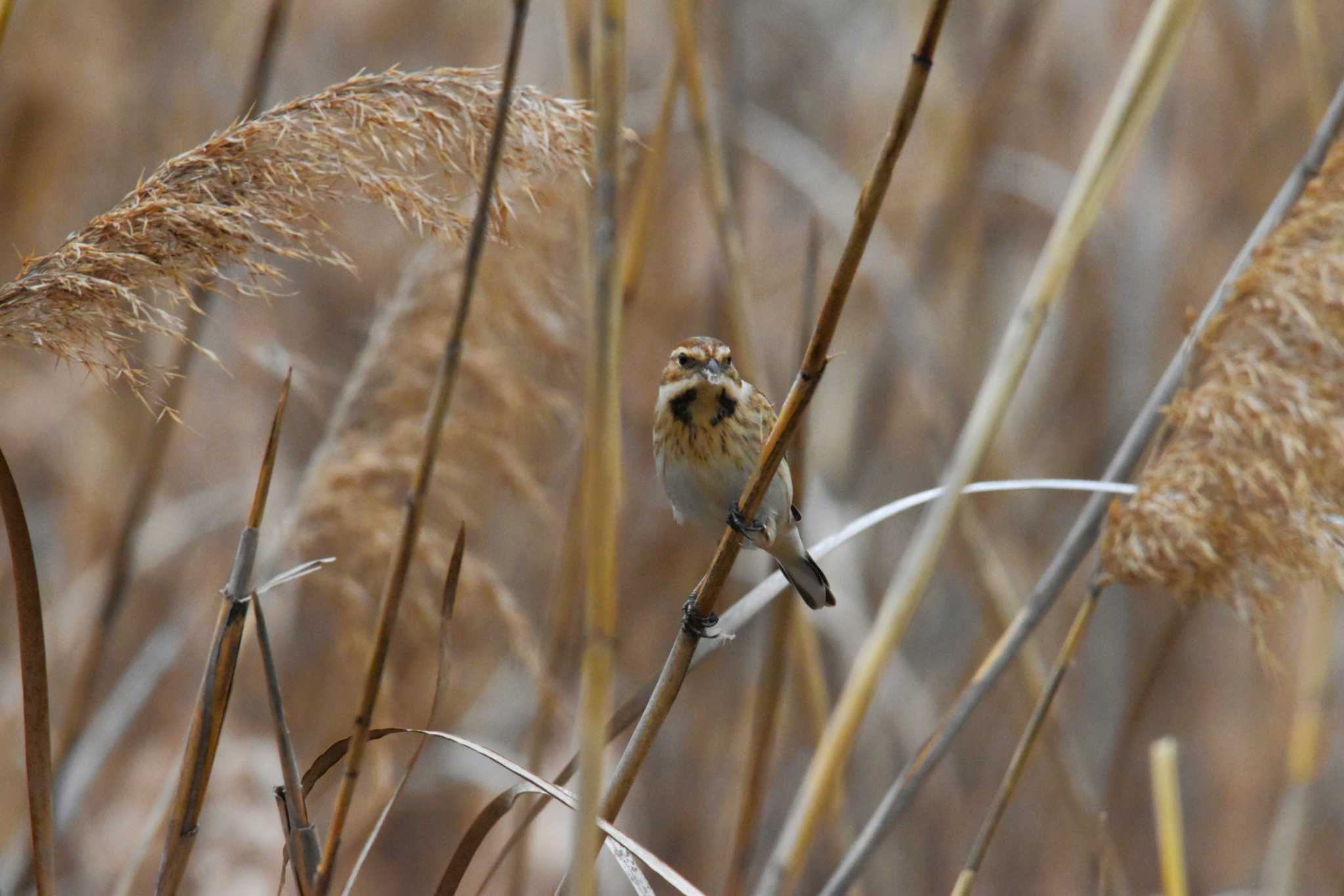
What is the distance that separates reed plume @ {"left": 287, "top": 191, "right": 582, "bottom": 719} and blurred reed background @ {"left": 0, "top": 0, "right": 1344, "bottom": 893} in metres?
0.02

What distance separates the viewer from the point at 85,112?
317 cm

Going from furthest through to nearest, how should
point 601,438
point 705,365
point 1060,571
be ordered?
point 705,365
point 1060,571
point 601,438

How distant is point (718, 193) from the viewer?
71.4 inches

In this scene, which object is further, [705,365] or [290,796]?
[705,365]

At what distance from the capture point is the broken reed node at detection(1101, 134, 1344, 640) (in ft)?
4.75

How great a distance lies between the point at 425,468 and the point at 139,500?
1017mm

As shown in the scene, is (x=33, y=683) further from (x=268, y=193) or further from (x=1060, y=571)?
(x=1060, y=571)

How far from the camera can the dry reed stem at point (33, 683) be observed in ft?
3.38

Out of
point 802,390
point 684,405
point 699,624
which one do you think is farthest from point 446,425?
point 802,390

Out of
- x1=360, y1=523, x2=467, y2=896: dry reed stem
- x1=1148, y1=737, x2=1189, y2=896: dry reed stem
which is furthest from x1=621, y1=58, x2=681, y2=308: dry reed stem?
x1=1148, y1=737, x2=1189, y2=896: dry reed stem

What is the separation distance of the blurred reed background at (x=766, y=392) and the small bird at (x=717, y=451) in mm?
280

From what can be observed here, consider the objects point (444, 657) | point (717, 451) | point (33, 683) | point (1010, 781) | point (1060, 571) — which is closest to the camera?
point (33, 683)

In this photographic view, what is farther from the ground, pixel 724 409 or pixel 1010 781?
pixel 724 409

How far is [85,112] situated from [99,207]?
0.86ft
